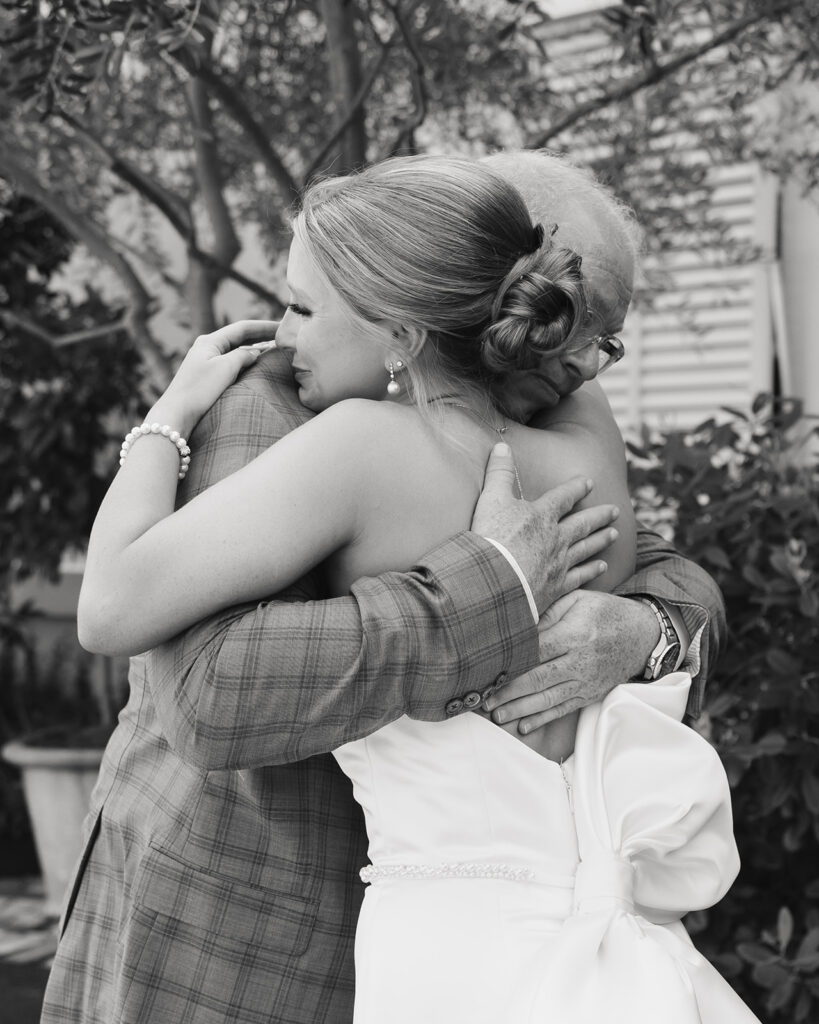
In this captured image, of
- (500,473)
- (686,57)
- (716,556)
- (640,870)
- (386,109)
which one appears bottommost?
(716,556)

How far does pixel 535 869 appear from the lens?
140cm

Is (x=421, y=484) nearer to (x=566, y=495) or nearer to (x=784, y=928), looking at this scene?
(x=566, y=495)

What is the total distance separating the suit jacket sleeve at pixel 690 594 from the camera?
1.69m

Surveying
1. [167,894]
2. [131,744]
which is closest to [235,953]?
[167,894]

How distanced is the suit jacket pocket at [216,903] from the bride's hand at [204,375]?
1.84ft

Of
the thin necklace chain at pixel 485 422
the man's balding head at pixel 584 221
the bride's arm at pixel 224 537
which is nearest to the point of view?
the bride's arm at pixel 224 537

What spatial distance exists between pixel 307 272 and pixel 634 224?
28.1 inches

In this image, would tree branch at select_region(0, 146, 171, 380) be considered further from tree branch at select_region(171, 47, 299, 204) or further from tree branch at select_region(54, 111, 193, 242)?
tree branch at select_region(171, 47, 299, 204)

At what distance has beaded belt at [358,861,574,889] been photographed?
138cm

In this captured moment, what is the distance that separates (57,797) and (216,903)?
3.50 meters

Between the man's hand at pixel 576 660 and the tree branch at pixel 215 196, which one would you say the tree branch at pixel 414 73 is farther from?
the man's hand at pixel 576 660

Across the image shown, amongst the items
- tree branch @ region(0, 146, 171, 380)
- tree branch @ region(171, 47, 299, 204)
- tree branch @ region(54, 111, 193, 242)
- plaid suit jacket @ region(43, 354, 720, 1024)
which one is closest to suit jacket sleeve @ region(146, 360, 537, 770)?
plaid suit jacket @ region(43, 354, 720, 1024)

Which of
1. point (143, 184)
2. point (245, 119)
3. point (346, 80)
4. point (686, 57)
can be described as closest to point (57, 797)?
point (143, 184)

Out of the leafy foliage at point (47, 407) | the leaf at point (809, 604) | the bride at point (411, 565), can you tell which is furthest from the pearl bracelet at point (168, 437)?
the leafy foliage at point (47, 407)
